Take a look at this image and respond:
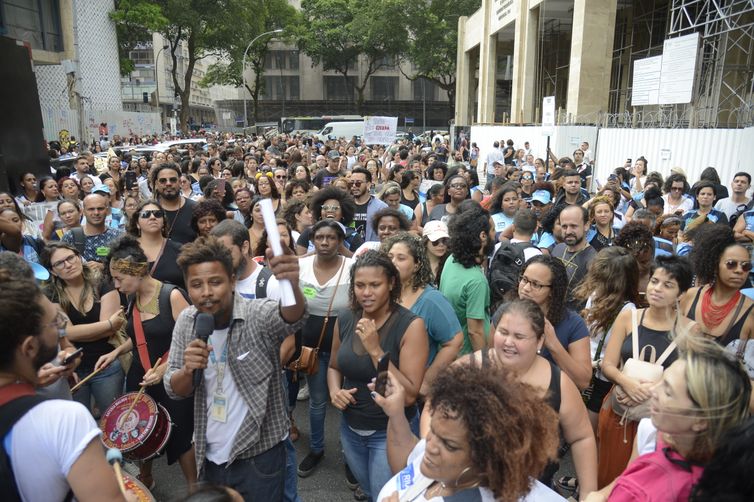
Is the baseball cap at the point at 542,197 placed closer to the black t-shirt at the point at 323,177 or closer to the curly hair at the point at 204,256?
the black t-shirt at the point at 323,177

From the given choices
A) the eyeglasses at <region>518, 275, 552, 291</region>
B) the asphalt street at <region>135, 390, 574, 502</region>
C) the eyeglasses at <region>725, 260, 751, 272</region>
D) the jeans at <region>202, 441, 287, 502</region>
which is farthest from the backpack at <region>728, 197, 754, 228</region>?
the jeans at <region>202, 441, 287, 502</region>

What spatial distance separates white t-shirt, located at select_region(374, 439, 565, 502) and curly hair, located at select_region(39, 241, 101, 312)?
9.65 feet

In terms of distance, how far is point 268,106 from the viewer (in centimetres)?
6575

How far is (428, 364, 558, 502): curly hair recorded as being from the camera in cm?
174

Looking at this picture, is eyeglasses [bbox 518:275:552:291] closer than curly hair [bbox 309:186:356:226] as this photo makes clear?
Yes

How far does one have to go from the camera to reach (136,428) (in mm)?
3229

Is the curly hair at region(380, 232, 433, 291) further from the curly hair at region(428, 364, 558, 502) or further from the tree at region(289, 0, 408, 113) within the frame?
the tree at region(289, 0, 408, 113)

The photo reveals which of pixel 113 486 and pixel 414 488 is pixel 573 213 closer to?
pixel 414 488

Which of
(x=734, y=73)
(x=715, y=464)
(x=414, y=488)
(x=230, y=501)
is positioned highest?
(x=734, y=73)

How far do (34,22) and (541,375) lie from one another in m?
26.7

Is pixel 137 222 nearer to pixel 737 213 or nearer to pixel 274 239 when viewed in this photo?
pixel 274 239

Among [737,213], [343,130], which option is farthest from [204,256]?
[343,130]

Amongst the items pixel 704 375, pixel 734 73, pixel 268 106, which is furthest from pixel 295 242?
pixel 268 106

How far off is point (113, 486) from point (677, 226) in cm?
585
